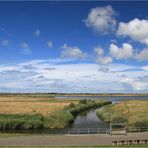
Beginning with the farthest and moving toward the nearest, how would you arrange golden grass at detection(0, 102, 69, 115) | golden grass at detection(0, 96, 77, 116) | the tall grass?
golden grass at detection(0, 96, 77, 116)
golden grass at detection(0, 102, 69, 115)
the tall grass

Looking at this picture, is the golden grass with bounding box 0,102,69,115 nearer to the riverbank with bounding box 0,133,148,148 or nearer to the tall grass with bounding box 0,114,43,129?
the tall grass with bounding box 0,114,43,129

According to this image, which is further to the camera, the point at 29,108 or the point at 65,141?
the point at 29,108

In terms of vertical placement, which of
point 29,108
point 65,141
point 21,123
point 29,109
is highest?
point 29,108

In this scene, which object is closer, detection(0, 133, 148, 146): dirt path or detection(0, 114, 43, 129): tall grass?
detection(0, 133, 148, 146): dirt path

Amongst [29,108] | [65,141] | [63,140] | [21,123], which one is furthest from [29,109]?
[65,141]

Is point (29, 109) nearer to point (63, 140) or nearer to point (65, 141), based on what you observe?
point (63, 140)

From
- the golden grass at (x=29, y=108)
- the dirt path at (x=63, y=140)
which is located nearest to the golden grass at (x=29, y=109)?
the golden grass at (x=29, y=108)

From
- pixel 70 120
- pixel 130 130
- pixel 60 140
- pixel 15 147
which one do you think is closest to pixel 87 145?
pixel 60 140

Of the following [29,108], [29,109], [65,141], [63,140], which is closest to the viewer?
[65,141]

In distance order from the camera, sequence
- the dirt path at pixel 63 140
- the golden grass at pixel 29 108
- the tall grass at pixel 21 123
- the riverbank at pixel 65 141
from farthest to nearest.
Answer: the golden grass at pixel 29 108
the tall grass at pixel 21 123
the dirt path at pixel 63 140
the riverbank at pixel 65 141

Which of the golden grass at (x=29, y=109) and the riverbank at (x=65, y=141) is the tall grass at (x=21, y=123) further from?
the riverbank at (x=65, y=141)

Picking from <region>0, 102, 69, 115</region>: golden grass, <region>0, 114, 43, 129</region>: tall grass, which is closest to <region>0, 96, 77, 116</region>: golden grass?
<region>0, 102, 69, 115</region>: golden grass

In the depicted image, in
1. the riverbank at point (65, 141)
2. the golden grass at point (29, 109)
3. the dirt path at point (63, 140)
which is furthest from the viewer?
the golden grass at point (29, 109)

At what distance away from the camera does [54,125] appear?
2660 inches
